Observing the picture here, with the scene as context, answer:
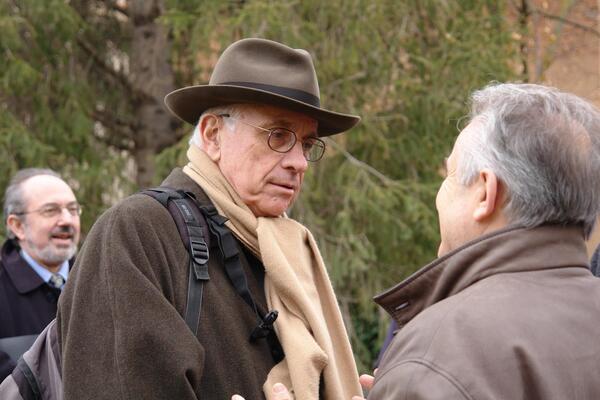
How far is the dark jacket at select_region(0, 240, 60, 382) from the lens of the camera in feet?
14.1

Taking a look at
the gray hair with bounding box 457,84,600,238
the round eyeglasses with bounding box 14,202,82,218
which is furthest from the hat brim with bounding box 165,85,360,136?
the round eyeglasses with bounding box 14,202,82,218

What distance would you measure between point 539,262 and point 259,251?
121 centimetres

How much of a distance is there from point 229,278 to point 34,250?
7.03ft

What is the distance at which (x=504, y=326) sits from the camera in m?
1.79

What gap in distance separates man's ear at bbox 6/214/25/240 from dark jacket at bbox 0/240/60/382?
18cm

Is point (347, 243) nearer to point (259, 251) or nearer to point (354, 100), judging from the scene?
point (354, 100)

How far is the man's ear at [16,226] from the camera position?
4738 millimetres

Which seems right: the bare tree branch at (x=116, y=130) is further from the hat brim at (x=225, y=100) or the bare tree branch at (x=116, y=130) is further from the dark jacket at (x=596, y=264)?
the dark jacket at (x=596, y=264)

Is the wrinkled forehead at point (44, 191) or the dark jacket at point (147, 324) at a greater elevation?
the wrinkled forehead at point (44, 191)

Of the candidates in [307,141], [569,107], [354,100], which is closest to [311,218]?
[354,100]

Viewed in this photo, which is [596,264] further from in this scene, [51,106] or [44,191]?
[51,106]

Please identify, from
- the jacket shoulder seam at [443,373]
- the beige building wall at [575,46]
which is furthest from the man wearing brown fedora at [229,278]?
the beige building wall at [575,46]

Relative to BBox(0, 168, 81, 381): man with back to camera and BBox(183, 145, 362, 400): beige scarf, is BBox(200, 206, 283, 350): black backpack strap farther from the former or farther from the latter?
BBox(0, 168, 81, 381): man with back to camera

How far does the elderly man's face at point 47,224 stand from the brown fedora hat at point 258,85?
5.74 feet
